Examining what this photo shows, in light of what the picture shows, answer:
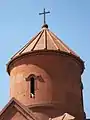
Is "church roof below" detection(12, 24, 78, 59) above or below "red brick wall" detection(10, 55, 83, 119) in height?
above

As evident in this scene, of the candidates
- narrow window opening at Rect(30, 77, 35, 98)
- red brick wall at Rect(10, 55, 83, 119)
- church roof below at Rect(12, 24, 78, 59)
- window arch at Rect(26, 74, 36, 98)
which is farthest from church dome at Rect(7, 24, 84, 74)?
narrow window opening at Rect(30, 77, 35, 98)

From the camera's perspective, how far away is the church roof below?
74.4ft

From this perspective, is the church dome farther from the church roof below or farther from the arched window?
the arched window

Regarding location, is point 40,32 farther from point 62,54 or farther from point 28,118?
point 28,118

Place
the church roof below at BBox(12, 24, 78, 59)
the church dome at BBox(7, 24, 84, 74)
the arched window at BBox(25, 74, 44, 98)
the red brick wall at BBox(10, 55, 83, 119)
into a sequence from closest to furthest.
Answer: the red brick wall at BBox(10, 55, 83, 119) → the arched window at BBox(25, 74, 44, 98) → the church dome at BBox(7, 24, 84, 74) → the church roof below at BBox(12, 24, 78, 59)

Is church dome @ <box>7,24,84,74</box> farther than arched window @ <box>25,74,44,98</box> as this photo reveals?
Yes

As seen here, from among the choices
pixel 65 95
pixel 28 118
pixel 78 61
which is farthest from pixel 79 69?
pixel 28 118

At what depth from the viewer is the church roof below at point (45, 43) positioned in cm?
2267

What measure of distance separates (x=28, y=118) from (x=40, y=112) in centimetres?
200

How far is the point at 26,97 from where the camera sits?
21.7 m

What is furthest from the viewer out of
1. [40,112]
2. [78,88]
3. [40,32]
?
[40,32]

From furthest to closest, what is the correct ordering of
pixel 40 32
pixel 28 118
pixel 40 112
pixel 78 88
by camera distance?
pixel 40 32, pixel 78 88, pixel 40 112, pixel 28 118

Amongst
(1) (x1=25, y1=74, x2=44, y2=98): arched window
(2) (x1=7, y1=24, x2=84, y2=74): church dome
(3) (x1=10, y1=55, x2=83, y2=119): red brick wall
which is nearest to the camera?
(3) (x1=10, y1=55, x2=83, y2=119): red brick wall

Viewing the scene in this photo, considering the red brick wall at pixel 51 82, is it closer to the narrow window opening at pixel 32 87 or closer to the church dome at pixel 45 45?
the narrow window opening at pixel 32 87
